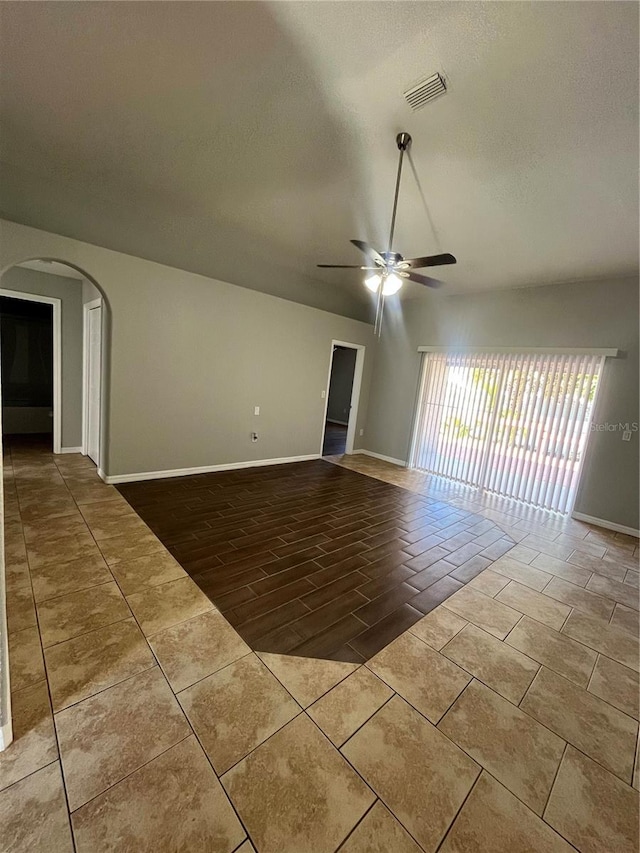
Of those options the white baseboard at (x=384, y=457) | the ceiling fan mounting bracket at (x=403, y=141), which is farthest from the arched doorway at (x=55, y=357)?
the white baseboard at (x=384, y=457)

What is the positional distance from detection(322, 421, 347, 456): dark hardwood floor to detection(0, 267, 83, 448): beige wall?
4.13 m

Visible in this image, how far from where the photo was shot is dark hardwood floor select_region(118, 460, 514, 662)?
2119mm

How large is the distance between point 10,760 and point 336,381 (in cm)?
1019

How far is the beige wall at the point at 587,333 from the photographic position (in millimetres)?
3951

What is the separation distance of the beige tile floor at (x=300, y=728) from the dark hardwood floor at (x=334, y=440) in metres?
4.52

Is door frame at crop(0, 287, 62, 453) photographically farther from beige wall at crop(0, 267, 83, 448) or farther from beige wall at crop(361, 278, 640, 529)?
beige wall at crop(361, 278, 640, 529)

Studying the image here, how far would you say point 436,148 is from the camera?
2451 mm

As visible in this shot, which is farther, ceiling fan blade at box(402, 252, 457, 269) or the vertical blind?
the vertical blind

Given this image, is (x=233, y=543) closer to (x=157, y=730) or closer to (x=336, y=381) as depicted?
(x=157, y=730)

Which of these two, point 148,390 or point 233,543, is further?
point 148,390

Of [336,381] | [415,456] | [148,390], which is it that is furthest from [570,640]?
[336,381]

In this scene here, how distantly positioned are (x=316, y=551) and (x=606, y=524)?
3.74 meters

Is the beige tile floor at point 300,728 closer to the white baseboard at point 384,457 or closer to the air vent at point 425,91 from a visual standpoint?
the air vent at point 425,91

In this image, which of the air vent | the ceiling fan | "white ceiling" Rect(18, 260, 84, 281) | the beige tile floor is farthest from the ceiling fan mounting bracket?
"white ceiling" Rect(18, 260, 84, 281)
